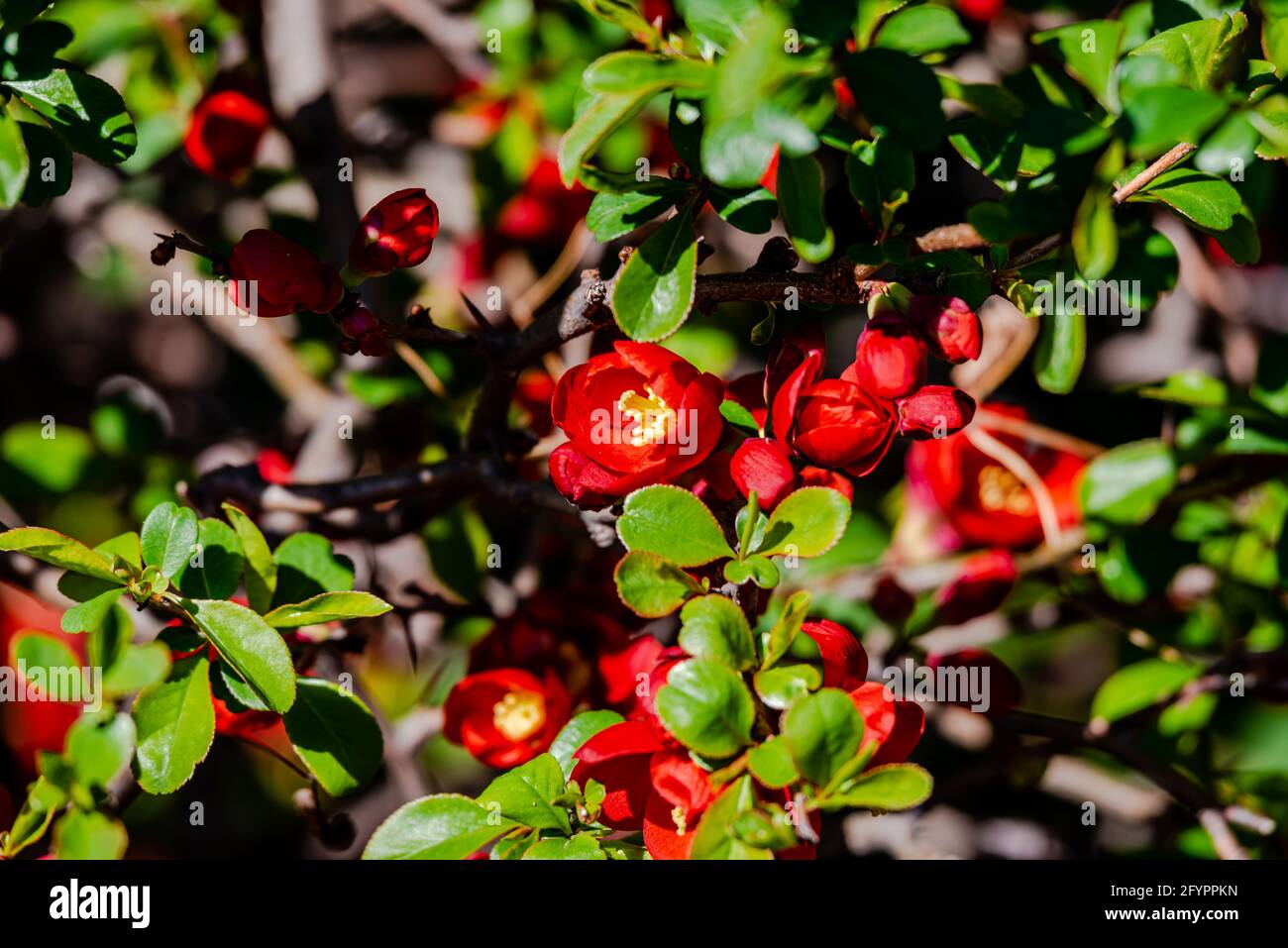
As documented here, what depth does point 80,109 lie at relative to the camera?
822mm

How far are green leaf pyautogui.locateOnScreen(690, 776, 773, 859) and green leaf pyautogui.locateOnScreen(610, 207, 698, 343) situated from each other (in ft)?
1.05

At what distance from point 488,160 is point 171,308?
1.61 ft

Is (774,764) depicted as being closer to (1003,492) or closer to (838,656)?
(838,656)

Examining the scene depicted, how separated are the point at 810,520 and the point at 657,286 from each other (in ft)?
0.66

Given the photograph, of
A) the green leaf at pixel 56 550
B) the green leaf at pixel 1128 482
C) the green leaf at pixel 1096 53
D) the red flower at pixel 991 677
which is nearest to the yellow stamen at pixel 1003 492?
the green leaf at pixel 1128 482

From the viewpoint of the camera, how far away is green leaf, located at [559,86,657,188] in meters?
0.69

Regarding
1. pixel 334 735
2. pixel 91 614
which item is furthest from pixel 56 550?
pixel 334 735

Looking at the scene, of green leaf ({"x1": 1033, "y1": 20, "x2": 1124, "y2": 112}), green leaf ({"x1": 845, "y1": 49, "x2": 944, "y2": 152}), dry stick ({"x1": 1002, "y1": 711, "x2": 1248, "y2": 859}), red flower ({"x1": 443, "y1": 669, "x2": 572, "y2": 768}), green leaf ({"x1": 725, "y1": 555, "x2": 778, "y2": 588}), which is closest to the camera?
green leaf ({"x1": 845, "y1": 49, "x2": 944, "y2": 152})

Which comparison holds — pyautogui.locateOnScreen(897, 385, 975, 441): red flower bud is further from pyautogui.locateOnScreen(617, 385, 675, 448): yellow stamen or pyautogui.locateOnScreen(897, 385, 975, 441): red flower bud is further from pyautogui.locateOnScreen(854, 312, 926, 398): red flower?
pyautogui.locateOnScreen(617, 385, 675, 448): yellow stamen

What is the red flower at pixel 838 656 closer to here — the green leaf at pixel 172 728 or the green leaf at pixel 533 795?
the green leaf at pixel 533 795

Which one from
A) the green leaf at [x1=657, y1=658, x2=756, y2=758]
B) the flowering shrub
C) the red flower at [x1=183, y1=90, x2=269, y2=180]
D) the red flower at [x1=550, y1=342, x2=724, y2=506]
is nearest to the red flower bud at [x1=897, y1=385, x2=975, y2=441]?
Answer: the flowering shrub

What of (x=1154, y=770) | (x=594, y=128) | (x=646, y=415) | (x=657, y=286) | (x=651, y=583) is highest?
(x=594, y=128)

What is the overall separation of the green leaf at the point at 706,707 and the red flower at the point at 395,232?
41 cm
